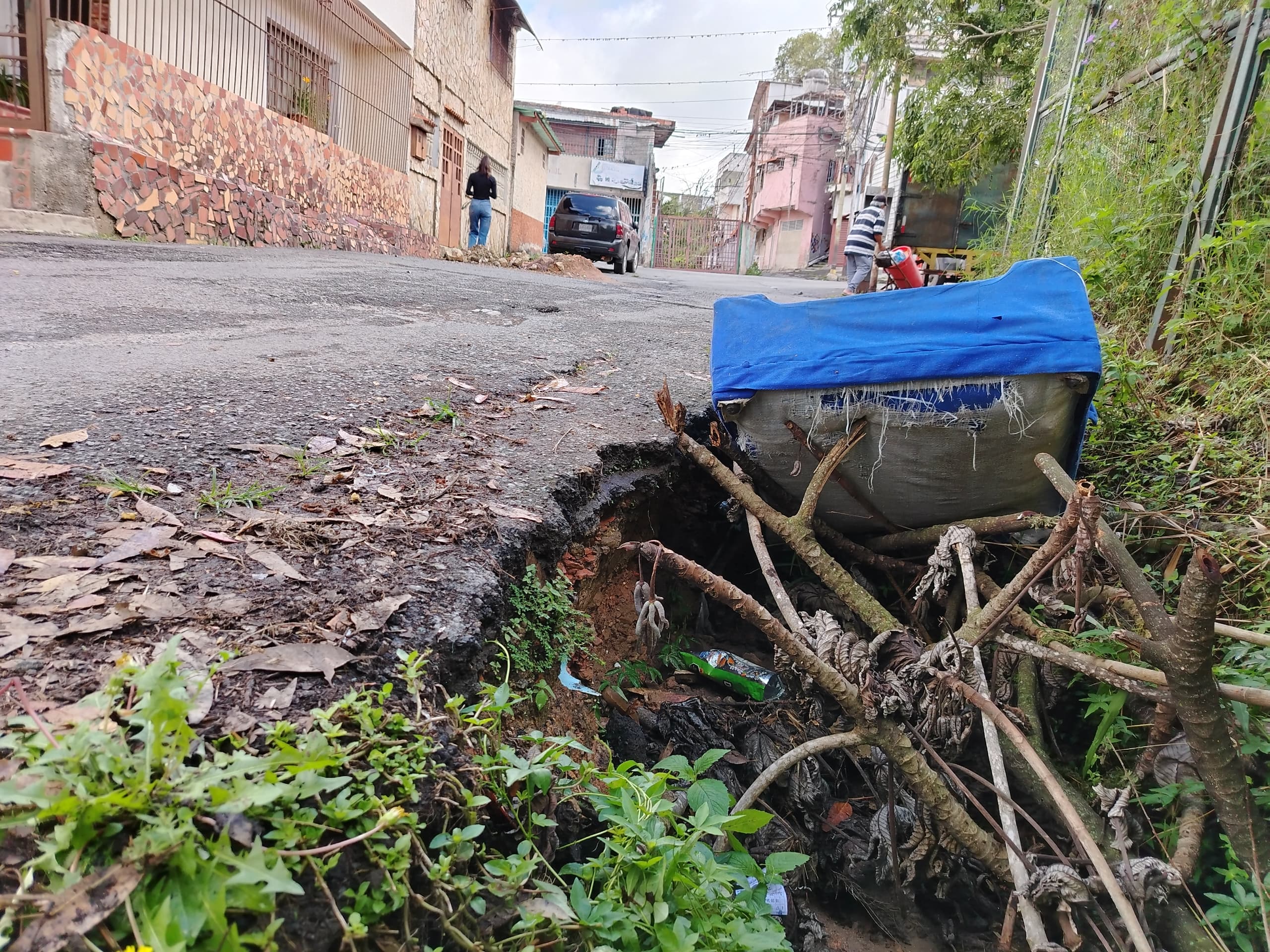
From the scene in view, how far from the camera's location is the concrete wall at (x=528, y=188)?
2136cm

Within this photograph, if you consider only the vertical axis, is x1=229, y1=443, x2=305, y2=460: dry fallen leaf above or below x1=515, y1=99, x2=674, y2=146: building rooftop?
below

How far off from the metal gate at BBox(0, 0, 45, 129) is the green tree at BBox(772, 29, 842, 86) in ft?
121

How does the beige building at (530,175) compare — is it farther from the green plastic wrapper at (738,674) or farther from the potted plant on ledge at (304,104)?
the green plastic wrapper at (738,674)

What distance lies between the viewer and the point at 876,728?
6.64 feet

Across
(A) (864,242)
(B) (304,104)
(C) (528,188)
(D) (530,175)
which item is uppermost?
(D) (530,175)

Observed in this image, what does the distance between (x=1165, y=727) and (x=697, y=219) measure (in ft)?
133

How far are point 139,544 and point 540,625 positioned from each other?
89 cm

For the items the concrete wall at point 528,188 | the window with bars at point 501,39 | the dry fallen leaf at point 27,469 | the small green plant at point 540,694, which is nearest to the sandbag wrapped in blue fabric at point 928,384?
the small green plant at point 540,694

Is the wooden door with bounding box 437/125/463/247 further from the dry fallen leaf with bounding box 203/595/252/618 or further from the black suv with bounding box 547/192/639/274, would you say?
the dry fallen leaf with bounding box 203/595/252/618

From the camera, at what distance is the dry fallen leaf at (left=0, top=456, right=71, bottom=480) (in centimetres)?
182

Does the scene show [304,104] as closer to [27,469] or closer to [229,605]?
[27,469]

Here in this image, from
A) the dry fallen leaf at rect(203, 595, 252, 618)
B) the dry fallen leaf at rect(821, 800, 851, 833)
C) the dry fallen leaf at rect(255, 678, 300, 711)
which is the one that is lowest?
the dry fallen leaf at rect(821, 800, 851, 833)

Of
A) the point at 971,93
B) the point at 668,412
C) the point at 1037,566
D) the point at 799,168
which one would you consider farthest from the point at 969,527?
the point at 799,168

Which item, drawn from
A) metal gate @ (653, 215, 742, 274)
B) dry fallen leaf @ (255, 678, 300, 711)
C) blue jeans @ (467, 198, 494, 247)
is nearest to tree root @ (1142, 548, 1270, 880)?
dry fallen leaf @ (255, 678, 300, 711)
